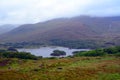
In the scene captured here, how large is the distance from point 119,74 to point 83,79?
714 centimetres

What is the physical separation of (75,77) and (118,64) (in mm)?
15416

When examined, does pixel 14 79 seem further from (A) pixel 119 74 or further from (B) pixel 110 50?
(B) pixel 110 50

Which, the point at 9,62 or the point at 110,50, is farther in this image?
the point at 110,50

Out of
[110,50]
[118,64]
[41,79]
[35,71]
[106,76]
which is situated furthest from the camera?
[110,50]

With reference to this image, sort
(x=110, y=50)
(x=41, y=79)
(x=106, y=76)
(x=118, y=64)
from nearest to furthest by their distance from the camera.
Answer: (x=41, y=79)
(x=106, y=76)
(x=118, y=64)
(x=110, y=50)

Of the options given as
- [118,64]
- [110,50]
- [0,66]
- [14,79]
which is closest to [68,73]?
[14,79]

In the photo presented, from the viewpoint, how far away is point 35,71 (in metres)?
50.1

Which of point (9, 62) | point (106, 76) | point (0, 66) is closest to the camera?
point (106, 76)

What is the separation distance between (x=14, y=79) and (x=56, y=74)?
7216 millimetres

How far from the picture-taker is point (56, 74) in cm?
4603

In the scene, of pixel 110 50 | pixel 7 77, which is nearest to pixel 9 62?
pixel 7 77

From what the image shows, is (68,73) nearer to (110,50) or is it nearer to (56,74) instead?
(56,74)

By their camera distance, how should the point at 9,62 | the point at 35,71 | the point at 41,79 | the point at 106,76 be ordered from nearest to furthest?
the point at 41,79 → the point at 106,76 → the point at 35,71 → the point at 9,62

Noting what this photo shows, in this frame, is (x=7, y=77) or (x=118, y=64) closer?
(x=7, y=77)
